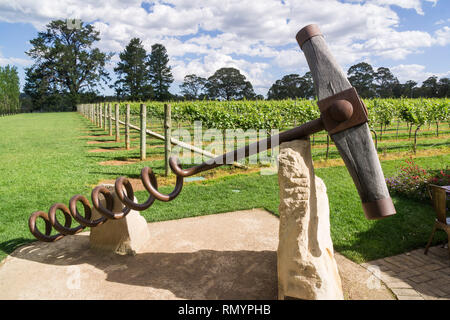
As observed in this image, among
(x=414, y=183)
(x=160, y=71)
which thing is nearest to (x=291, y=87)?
(x=160, y=71)

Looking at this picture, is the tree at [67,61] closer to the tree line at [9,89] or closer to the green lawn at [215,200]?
the tree line at [9,89]

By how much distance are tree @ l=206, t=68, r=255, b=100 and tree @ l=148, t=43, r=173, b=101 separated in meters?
9.83

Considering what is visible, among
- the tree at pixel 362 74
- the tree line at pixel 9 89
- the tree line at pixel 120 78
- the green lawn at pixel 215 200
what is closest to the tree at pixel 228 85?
the tree line at pixel 120 78

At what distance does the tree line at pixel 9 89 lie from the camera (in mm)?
61375

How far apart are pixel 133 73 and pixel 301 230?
67867 mm

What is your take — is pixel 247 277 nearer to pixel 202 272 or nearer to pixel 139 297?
pixel 202 272

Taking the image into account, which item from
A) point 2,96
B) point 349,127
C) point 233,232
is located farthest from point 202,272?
point 2,96

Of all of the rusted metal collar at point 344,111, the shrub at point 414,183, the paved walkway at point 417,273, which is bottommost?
the paved walkway at point 417,273

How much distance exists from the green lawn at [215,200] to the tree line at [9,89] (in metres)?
61.2

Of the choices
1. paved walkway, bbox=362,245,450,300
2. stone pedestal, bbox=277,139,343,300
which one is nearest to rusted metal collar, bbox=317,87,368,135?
stone pedestal, bbox=277,139,343,300

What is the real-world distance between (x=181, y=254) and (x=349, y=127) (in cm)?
288

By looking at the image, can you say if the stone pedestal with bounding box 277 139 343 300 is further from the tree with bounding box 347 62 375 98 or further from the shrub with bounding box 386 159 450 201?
the tree with bounding box 347 62 375 98

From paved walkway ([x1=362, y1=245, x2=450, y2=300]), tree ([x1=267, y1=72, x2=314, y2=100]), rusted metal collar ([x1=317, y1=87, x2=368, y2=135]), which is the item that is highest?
tree ([x1=267, y1=72, x2=314, y2=100])

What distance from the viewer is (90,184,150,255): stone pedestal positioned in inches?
168
